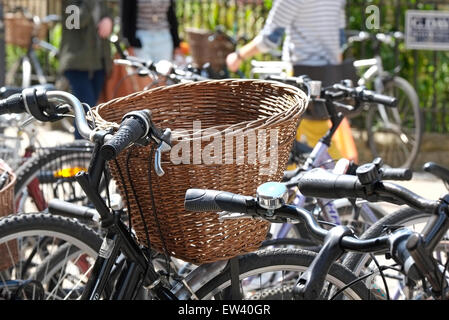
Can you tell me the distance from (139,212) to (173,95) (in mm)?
651

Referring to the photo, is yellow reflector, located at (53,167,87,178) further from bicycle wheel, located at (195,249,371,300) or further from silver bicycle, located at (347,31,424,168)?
silver bicycle, located at (347,31,424,168)

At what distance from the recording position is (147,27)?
6.97 m

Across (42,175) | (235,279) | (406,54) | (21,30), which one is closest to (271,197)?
(235,279)

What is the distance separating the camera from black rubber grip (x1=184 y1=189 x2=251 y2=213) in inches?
86.8

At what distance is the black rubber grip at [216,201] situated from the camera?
221 cm

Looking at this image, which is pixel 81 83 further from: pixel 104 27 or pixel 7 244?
pixel 7 244

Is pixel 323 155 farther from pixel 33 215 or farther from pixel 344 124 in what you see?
pixel 33 215

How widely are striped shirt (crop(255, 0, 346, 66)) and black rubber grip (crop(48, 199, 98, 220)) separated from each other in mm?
2690

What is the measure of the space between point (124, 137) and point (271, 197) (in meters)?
0.49

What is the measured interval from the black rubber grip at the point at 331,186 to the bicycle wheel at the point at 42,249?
1341 mm
